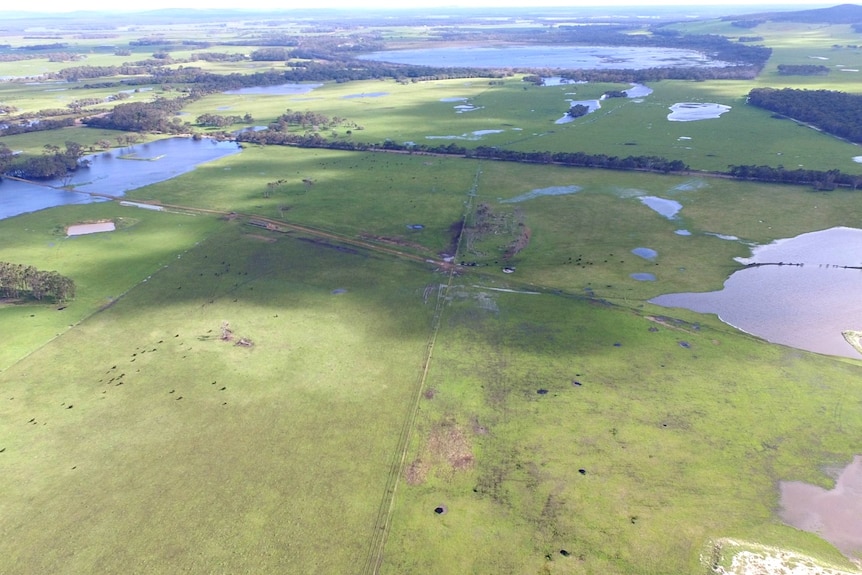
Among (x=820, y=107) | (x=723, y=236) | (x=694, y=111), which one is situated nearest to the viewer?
(x=723, y=236)

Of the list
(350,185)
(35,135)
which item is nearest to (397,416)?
(350,185)

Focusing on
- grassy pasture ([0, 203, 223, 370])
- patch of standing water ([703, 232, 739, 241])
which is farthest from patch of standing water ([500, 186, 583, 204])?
grassy pasture ([0, 203, 223, 370])

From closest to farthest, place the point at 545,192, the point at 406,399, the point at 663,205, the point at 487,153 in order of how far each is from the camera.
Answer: the point at 406,399, the point at 663,205, the point at 545,192, the point at 487,153

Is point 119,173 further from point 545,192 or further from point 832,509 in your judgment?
point 832,509

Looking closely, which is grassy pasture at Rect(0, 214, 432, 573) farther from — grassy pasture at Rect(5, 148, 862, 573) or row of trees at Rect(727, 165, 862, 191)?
row of trees at Rect(727, 165, 862, 191)

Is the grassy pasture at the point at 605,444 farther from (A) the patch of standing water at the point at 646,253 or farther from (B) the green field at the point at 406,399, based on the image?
(A) the patch of standing water at the point at 646,253

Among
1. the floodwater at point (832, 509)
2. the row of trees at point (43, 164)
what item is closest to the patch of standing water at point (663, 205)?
the floodwater at point (832, 509)

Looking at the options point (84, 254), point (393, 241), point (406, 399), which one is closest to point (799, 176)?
point (393, 241)
